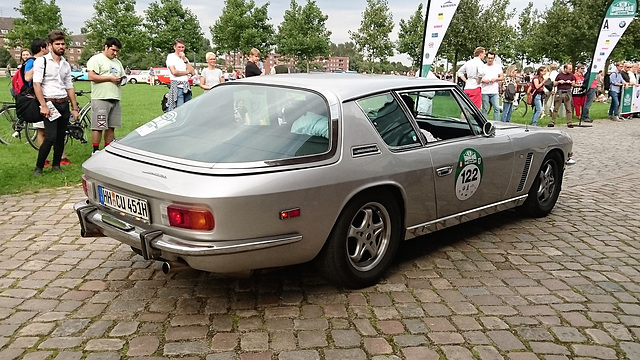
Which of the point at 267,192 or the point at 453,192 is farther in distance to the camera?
the point at 453,192

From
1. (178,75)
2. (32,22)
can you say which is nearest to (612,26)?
(178,75)

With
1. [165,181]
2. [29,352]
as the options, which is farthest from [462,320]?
[29,352]

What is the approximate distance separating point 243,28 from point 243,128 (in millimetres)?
56652

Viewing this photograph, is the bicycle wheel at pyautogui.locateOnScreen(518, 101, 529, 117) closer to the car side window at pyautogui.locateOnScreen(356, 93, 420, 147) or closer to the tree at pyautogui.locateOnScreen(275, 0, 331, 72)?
the car side window at pyautogui.locateOnScreen(356, 93, 420, 147)

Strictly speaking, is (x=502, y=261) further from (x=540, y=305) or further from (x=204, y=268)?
(x=204, y=268)

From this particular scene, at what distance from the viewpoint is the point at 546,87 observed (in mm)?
15906

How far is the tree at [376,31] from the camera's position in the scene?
51.3m

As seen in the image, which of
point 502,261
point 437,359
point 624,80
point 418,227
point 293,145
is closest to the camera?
point 437,359

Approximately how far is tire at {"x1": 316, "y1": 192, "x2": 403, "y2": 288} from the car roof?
76 cm

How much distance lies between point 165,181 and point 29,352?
3.85 feet

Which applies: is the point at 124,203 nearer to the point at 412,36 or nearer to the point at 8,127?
the point at 8,127

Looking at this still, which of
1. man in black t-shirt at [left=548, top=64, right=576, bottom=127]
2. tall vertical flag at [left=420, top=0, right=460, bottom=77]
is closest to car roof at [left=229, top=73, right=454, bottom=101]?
tall vertical flag at [left=420, top=0, right=460, bottom=77]

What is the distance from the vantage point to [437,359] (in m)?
2.91

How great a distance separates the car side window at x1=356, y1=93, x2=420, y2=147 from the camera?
3.82 m
